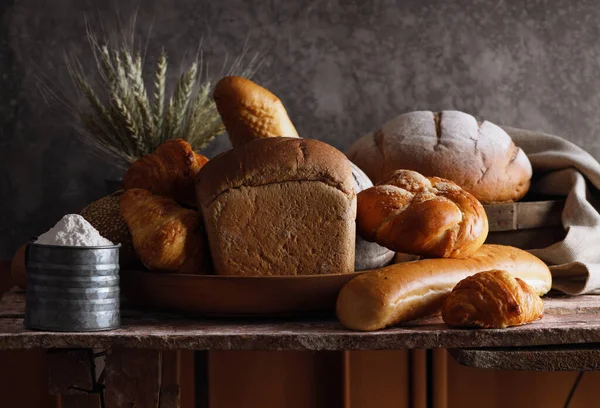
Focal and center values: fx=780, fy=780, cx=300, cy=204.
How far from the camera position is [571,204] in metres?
1.69

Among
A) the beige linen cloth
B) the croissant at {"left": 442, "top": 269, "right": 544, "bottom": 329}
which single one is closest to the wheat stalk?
the beige linen cloth

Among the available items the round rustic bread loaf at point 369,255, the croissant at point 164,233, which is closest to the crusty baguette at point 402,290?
the round rustic bread loaf at point 369,255

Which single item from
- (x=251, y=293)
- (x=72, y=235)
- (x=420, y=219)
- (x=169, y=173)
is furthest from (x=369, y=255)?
(x=72, y=235)

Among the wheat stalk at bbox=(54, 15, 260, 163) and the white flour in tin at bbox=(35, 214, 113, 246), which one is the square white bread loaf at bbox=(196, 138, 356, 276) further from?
the wheat stalk at bbox=(54, 15, 260, 163)

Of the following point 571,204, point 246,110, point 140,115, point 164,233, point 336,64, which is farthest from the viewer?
point 336,64

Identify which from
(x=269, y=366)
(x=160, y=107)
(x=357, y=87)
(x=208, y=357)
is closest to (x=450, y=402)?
(x=269, y=366)

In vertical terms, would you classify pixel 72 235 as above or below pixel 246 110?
below

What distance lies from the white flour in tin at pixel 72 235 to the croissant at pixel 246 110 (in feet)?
1.33

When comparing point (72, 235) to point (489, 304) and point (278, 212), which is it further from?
point (489, 304)

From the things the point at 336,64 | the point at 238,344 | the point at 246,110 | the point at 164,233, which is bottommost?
the point at 238,344

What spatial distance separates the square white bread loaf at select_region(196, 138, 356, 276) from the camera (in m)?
1.27

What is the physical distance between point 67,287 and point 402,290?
1.60 feet

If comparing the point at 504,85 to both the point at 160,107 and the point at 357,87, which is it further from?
the point at 160,107

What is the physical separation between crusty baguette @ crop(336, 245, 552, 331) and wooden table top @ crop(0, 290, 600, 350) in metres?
0.02
